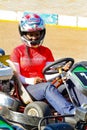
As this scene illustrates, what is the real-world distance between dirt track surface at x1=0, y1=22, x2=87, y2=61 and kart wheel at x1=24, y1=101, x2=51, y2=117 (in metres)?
6.47

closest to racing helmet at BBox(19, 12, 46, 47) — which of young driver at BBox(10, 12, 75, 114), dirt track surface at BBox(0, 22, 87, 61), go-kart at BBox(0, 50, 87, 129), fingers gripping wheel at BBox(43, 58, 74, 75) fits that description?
young driver at BBox(10, 12, 75, 114)

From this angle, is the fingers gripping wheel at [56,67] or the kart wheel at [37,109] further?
the fingers gripping wheel at [56,67]

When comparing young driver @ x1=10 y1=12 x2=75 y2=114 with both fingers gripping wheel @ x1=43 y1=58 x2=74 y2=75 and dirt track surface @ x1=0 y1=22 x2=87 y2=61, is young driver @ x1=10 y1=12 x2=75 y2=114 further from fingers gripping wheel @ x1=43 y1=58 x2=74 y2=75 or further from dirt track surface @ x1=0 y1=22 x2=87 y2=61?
dirt track surface @ x1=0 y1=22 x2=87 y2=61

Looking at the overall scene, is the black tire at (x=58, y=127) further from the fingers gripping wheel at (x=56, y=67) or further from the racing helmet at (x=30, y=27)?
the racing helmet at (x=30, y=27)

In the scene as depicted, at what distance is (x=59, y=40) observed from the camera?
43.9 feet

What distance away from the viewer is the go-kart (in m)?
4.38

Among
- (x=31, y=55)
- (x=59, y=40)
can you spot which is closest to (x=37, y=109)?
(x=31, y=55)

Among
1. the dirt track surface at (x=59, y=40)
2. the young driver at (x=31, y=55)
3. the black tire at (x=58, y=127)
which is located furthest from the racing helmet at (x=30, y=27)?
the dirt track surface at (x=59, y=40)

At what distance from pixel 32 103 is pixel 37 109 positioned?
10 centimetres

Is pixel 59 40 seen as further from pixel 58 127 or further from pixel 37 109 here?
pixel 58 127

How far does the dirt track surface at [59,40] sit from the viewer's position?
38.5 feet

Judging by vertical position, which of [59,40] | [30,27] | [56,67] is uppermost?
[30,27]

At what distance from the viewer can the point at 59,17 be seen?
15.4 m

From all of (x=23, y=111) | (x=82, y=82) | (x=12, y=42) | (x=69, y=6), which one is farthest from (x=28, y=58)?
(x=69, y=6)
